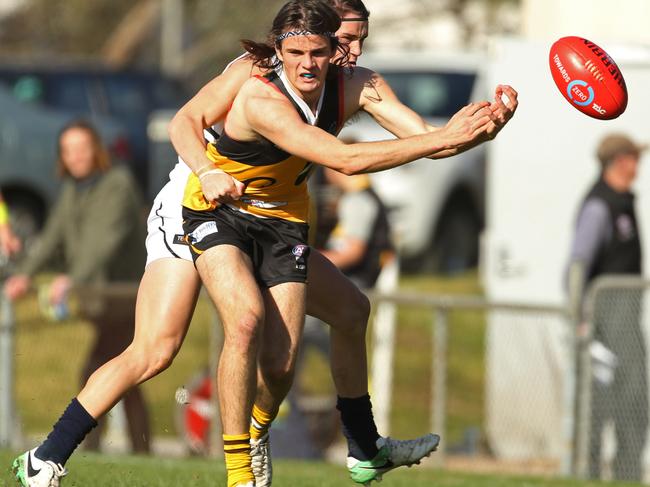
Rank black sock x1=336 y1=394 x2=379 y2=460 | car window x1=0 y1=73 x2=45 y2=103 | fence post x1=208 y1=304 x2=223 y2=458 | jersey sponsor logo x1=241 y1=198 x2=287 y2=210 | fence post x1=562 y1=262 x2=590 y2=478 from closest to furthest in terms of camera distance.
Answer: jersey sponsor logo x1=241 y1=198 x2=287 y2=210 → black sock x1=336 y1=394 x2=379 y2=460 → fence post x1=562 y1=262 x2=590 y2=478 → fence post x1=208 y1=304 x2=223 y2=458 → car window x1=0 y1=73 x2=45 y2=103

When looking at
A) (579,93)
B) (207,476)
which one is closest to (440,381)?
(207,476)

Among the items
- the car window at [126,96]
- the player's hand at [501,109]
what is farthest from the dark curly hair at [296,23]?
the car window at [126,96]

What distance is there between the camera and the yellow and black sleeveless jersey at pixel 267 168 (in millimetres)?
6449

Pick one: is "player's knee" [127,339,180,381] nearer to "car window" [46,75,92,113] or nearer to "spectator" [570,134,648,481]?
"spectator" [570,134,648,481]

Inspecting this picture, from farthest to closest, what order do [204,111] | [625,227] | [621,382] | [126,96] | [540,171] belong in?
[126,96] < [540,171] < [625,227] < [621,382] < [204,111]

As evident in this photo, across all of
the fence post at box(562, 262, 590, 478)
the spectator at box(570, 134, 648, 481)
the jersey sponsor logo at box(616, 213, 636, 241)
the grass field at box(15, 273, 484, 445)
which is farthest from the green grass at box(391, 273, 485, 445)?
the jersey sponsor logo at box(616, 213, 636, 241)

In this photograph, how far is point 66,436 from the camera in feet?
21.3

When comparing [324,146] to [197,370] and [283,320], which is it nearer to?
[283,320]

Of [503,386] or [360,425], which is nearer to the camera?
[360,425]

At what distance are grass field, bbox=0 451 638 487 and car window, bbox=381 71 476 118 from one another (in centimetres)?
668

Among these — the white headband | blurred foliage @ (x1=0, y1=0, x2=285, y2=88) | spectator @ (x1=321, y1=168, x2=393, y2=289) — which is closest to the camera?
the white headband

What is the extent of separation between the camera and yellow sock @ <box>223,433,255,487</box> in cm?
627

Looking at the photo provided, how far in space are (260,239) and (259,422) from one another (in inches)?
32.6

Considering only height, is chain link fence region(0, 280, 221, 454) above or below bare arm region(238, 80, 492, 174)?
below
